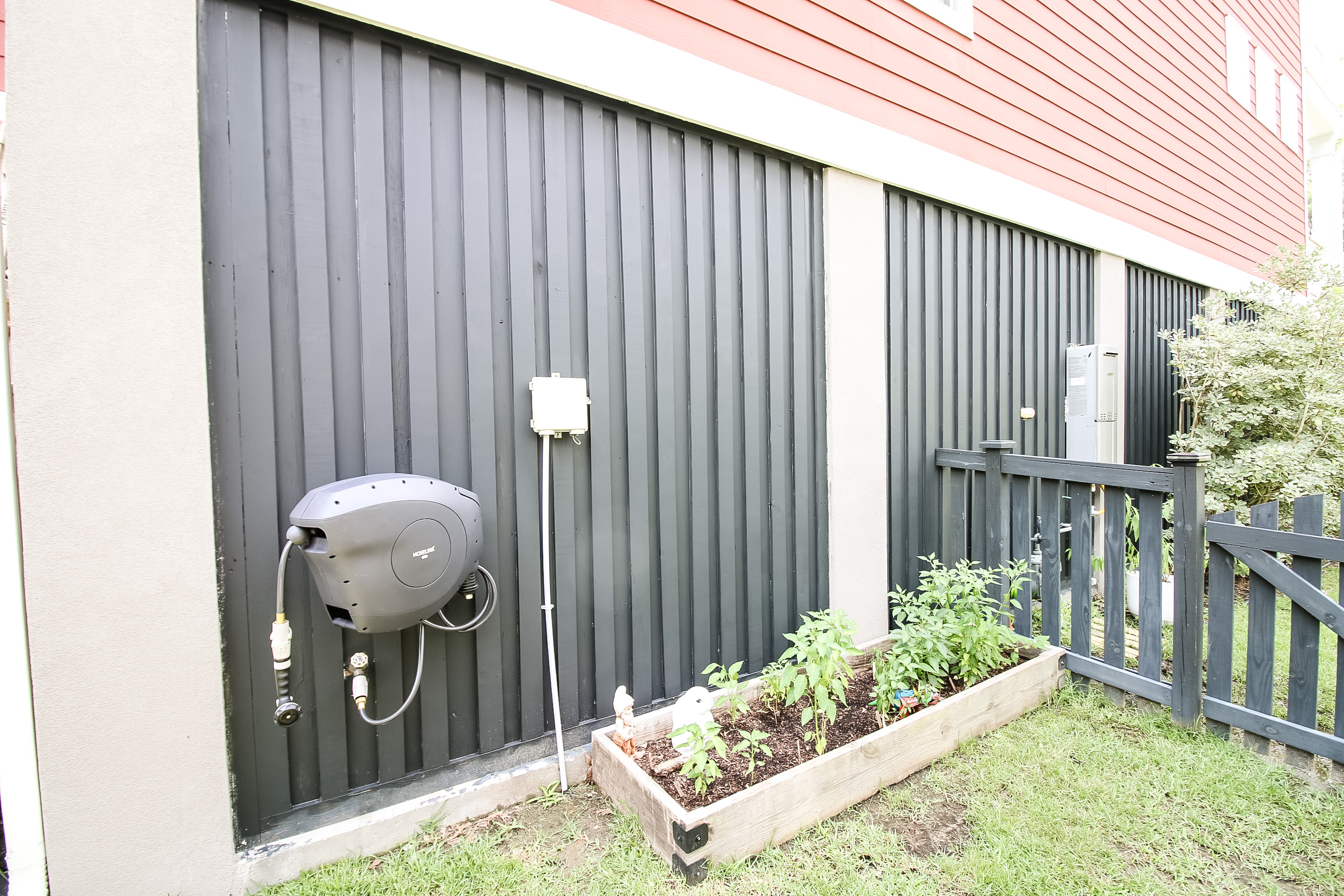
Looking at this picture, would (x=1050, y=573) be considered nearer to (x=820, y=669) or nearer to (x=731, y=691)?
(x=820, y=669)

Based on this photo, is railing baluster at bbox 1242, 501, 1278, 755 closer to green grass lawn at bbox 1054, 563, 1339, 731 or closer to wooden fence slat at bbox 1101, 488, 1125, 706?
green grass lawn at bbox 1054, 563, 1339, 731

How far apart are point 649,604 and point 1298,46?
12.0 m

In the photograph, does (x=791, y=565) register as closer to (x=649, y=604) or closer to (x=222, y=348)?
(x=649, y=604)

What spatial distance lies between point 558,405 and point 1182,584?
2.59 metres

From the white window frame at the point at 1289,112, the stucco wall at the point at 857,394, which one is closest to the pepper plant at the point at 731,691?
the stucco wall at the point at 857,394

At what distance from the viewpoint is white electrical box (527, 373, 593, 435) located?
197 centimetres

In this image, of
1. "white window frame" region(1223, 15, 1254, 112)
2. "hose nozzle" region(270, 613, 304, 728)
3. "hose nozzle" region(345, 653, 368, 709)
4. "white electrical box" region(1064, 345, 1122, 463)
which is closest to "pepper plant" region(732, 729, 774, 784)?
"hose nozzle" region(345, 653, 368, 709)

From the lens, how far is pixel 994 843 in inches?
67.3

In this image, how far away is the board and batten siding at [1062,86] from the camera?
8.52ft

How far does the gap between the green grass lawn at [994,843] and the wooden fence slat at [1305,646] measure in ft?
0.63

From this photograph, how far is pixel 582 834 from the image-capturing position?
181 cm

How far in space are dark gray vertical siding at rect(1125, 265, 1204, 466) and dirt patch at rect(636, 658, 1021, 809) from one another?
141 inches

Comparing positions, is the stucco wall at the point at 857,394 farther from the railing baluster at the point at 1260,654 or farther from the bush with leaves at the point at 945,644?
the railing baluster at the point at 1260,654

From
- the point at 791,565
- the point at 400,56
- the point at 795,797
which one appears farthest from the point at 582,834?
the point at 400,56
